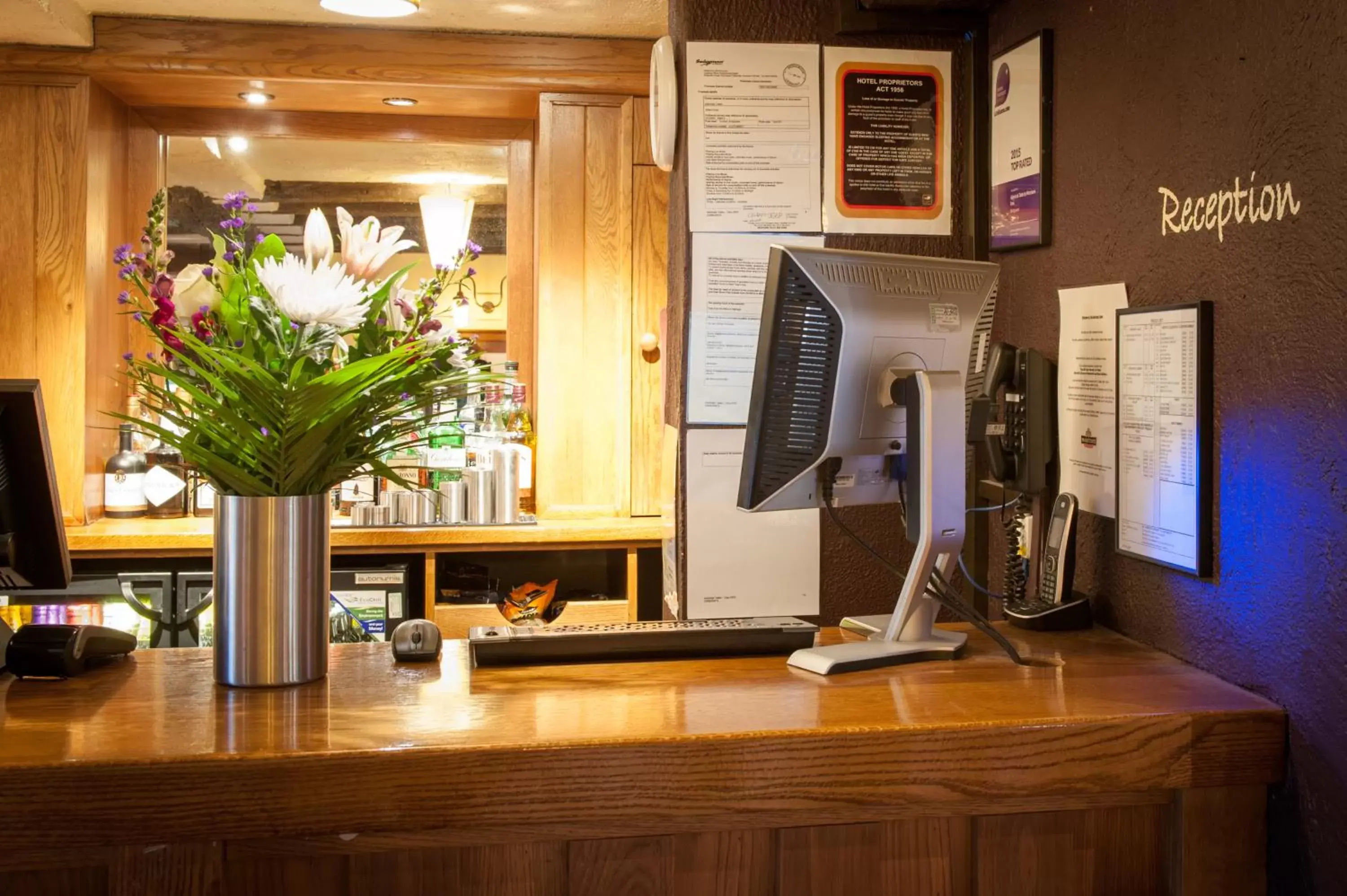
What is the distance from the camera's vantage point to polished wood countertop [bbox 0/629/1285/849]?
1.28 m

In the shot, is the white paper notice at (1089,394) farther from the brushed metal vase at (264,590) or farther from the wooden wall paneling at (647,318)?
the wooden wall paneling at (647,318)

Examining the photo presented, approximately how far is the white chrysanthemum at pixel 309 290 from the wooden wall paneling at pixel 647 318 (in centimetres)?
216

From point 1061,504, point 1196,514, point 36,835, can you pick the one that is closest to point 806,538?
point 1061,504

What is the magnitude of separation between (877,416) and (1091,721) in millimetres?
528

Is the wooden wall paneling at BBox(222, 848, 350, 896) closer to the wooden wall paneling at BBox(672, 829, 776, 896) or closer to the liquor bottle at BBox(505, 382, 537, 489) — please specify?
the wooden wall paneling at BBox(672, 829, 776, 896)

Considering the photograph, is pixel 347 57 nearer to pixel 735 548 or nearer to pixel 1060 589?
pixel 735 548

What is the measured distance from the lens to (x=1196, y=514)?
1.67 meters

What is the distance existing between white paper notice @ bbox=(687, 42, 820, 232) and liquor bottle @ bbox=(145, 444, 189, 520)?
78.4 inches

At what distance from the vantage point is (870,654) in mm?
1711

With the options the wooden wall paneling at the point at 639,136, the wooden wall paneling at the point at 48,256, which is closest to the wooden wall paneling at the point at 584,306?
the wooden wall paneling at the point at 639,136

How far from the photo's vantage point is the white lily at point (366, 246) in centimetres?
152

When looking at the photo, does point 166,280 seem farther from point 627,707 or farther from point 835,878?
point 835,878

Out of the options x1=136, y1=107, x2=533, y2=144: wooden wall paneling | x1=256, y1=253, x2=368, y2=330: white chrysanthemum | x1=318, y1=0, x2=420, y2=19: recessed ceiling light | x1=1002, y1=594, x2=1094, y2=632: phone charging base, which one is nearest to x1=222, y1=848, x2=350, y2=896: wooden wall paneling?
x1=256, y1=253, x2=368, y2=330: white chrysanthemum

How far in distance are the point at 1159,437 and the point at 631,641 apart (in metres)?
0.81
